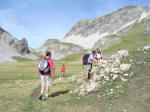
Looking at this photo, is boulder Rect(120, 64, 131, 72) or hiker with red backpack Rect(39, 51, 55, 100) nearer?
hiker with red backpack Rect(39, 51, 55, 100)

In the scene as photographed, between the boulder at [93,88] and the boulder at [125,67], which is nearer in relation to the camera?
the boulder at [93,88]

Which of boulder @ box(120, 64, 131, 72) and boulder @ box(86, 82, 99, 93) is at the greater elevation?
boulder @ box(120, 64, 131, 72)

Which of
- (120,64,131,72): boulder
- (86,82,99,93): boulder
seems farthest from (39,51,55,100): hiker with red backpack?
(120,64,131,72): boulder

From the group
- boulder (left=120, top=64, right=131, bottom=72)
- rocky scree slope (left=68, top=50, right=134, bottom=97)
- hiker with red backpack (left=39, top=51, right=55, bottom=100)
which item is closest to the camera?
rocky scree slope (left=68, top=50, right=134, bottom=97)

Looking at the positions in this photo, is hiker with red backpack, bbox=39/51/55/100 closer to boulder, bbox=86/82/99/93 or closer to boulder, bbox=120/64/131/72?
boulder, bbox=86/82/99/93

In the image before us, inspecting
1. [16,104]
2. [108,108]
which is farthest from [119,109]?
[16,104]

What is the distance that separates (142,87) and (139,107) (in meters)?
2.91

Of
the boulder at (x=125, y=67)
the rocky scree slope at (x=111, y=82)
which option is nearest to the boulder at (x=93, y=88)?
the rocky scree slope at (x=111, y=82)

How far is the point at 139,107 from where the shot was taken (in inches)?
424

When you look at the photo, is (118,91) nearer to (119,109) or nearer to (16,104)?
(119,109)

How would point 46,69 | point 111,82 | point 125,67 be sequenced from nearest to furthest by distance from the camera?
point 46,69
point 111,82
point 125,67

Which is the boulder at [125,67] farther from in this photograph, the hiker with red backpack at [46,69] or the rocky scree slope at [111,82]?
the hiker with red backpack at [46,69]

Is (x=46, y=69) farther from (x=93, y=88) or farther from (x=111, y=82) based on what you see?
(x=111, y=82)

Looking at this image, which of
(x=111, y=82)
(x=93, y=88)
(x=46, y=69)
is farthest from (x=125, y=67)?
(x=46, y=69)
